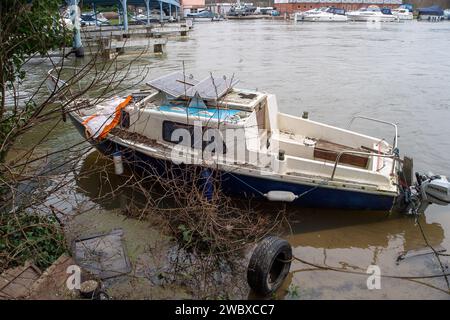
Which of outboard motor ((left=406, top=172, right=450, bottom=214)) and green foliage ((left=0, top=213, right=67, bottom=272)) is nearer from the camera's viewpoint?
green foliage ((left=0, top=213, right=67, bottom=272))

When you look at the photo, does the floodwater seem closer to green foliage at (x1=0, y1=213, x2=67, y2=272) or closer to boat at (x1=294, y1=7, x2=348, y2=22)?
green foliage at (x1=0, y1=213, x2=67, y2=272)

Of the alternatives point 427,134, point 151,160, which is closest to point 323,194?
point 151,160

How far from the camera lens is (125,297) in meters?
5.88

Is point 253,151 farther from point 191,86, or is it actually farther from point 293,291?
point 293,291

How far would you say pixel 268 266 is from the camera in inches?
227

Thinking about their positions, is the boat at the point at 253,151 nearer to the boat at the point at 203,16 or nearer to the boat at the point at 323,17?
the boat at the point at 323,17

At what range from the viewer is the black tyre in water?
5.75 m

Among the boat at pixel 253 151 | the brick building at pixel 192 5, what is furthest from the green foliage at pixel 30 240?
the brick building at pixel 192 5

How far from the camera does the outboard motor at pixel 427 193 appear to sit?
7.51 m

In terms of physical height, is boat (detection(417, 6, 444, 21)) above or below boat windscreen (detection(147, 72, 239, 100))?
above

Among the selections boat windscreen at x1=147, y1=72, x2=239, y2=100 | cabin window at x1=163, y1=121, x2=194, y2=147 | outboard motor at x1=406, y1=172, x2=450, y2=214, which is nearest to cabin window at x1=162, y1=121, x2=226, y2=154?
cabin window at x1=163, y1=121, x2=194, y2=147

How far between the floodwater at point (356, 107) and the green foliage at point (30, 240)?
261 centimetres

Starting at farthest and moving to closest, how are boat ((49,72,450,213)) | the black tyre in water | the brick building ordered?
the brick building < boat ((49,72,450,213)) < the black tyre in water

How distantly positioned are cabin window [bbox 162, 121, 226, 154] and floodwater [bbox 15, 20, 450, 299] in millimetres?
2031
